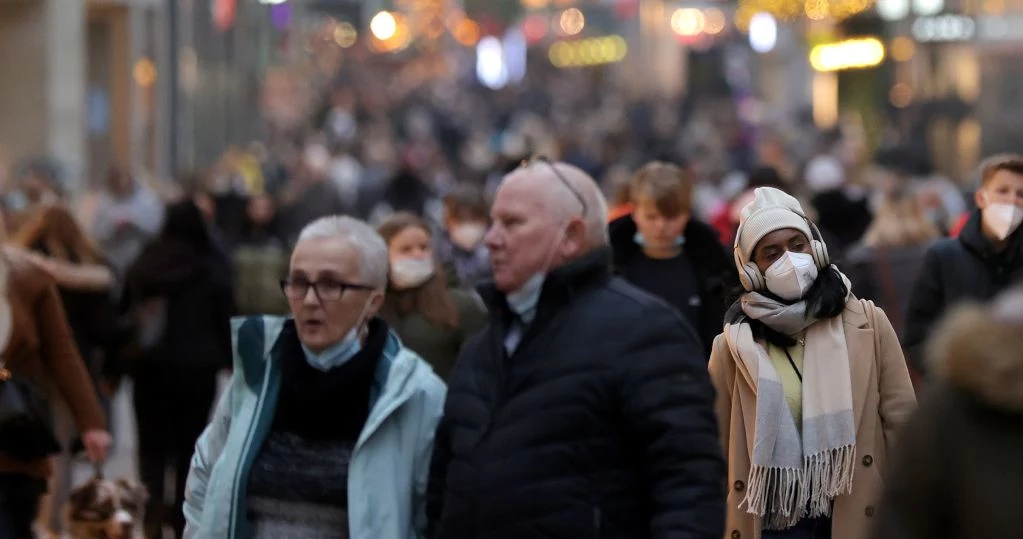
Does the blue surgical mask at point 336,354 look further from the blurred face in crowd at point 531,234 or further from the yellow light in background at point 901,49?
the yellow light in background at point 901,49

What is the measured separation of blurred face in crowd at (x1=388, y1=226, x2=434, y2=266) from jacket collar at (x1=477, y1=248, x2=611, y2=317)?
3.33 metres

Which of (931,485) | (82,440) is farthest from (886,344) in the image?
(82,440)

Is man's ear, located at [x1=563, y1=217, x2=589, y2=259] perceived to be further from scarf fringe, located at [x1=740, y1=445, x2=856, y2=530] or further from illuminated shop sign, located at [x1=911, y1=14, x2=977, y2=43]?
illuminated shop sign, located at [x1=911, y1=14, x2=977, y2=43]

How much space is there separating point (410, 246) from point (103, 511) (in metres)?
1.82

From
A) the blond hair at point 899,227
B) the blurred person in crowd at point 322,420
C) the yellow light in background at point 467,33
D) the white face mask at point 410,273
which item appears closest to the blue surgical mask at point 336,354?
the blurred person in crowd at point 322,420

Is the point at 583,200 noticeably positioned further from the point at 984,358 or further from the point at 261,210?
the point at 261,210

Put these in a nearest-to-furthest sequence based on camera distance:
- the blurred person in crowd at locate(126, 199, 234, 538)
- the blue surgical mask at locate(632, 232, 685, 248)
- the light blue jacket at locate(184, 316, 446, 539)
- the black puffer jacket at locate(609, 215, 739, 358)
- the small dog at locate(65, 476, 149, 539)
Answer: the light blue jacket at locate(184, 316, 446, 539)
the small dog at locate(65, 476, 149, 539)
the black puffer jacket at locate(609, 215, 739, 358)
the blue surgical mask at locate(632, 232, 685, 248)
the blurred person in crowd at locate(126, 199, 234, 538)

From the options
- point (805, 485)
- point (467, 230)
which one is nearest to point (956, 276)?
point (805, 485)

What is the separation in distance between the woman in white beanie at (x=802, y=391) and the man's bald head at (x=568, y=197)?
2.79 feet

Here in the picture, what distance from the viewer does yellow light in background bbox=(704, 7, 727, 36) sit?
7036 centimetres

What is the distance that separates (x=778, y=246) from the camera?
232 inches

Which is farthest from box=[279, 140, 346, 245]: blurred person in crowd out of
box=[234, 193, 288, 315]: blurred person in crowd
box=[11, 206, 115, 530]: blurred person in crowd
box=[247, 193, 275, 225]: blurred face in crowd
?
box=[11, 206, 115, 530]: blurred person in crowd

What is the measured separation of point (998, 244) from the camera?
8375 mm

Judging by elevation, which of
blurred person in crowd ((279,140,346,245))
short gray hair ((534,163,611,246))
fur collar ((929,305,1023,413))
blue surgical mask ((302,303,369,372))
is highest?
short gray hair ((534,163,611,246))
